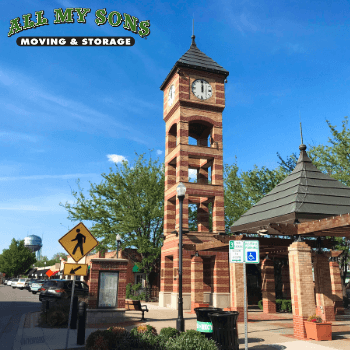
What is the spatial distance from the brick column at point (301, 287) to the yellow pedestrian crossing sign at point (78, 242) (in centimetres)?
760

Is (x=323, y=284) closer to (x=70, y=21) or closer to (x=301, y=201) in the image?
(x=301, y=201)

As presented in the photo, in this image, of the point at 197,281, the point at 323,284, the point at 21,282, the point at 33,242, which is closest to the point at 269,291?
the point at 197,281

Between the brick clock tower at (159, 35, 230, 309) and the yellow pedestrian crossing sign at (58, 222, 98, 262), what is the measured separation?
16.9 m

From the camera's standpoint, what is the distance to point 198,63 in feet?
101

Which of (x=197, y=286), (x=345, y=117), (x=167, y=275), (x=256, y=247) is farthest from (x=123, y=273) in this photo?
(x=345, y=117)

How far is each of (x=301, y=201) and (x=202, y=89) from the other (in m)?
18.2

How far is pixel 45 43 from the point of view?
1380 cm

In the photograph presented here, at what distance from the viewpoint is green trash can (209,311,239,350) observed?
946 centimetres

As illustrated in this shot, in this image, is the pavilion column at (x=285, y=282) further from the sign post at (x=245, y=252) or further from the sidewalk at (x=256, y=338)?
the sign post at (x=245, y=252)

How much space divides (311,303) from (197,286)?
440 inches

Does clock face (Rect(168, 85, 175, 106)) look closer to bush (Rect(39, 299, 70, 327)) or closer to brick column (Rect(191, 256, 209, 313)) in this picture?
brick column (Rect(191, 256, 209, 313))

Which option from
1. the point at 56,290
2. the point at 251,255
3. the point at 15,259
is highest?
the point at 15,259

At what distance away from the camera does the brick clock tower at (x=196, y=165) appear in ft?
86.8

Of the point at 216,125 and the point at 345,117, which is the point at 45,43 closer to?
the point at 216,125
